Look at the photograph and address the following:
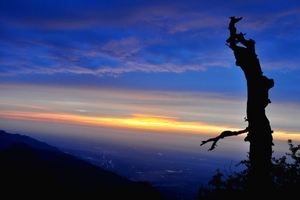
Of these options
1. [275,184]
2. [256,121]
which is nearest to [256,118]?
[256,121]

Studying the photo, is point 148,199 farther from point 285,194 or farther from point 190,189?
point 190,189

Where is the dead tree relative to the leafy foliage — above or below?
above

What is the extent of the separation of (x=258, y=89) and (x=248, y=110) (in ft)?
1.89

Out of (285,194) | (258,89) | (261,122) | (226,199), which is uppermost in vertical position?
(258,89)

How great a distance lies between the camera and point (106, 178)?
128250 mm

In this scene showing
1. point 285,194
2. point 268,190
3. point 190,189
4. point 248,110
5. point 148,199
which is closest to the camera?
point 268,190

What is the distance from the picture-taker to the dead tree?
5633 millimetres

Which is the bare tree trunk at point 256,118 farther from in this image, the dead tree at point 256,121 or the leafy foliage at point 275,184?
the leafy foliage at point 275,184

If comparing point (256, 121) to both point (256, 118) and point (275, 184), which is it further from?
point (275, 184)

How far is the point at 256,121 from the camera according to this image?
579cm

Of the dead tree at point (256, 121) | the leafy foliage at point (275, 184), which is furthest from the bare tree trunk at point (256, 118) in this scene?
the leafy foliage at point (275, 184)

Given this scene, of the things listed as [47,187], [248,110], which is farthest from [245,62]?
[47,187]

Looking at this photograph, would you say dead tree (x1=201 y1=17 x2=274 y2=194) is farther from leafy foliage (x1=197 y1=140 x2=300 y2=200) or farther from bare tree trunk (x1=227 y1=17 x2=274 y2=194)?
leafy foliage (x1=197 y1=140 x2=300 y2=200)

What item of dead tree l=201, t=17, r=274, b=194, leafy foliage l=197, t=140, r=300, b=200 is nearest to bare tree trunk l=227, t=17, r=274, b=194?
dead tree l=201, t=17, r=274, b=194
